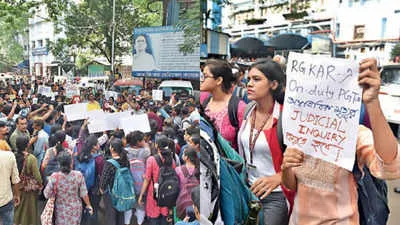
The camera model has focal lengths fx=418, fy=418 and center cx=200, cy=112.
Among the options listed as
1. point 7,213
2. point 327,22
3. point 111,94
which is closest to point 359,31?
point 327,22

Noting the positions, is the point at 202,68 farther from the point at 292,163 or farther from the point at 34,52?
the point at 34,52

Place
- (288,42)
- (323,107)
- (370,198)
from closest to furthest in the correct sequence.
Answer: (323,107) → (370,198) → (288,42)

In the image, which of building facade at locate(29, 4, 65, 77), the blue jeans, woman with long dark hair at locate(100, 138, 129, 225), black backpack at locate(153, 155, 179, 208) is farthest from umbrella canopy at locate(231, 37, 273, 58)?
the blue jeans

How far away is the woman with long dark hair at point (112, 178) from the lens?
85.7 inches

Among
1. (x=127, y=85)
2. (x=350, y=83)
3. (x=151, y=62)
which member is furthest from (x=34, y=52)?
(x=350, y=83)

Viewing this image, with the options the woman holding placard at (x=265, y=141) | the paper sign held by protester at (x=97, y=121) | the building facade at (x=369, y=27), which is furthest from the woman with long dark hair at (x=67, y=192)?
the building facade at (x=369, y=27)

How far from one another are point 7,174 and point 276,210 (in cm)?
152

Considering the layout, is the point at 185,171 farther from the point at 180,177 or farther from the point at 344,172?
the point at 344,172

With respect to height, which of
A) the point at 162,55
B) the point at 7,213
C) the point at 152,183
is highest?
the point at 162,55

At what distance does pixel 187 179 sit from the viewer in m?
1.99

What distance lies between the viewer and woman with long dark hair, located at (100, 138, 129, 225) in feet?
7.14

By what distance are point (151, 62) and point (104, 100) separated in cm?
37

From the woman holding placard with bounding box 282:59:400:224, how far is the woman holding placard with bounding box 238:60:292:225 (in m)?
0.10

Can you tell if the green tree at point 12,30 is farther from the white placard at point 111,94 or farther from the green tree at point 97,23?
the white placard at point 111,94
